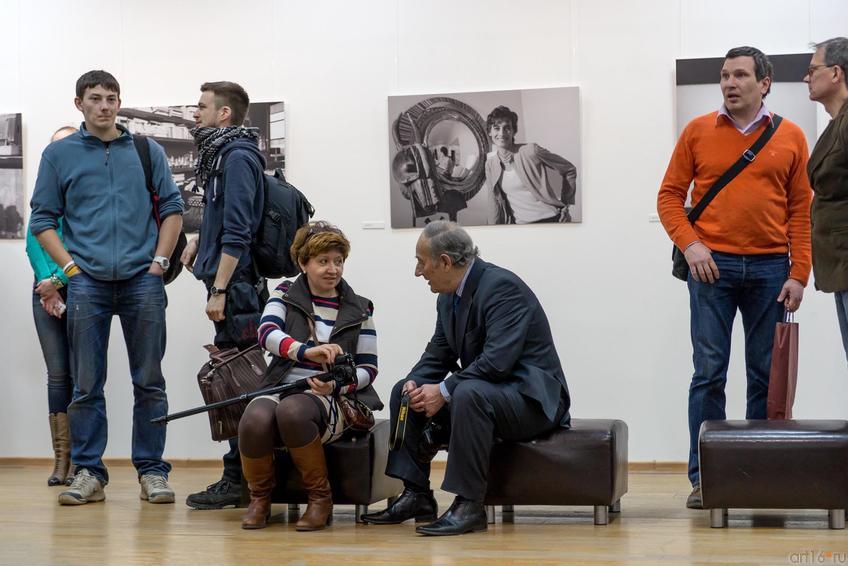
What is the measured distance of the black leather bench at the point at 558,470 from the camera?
4.03 m

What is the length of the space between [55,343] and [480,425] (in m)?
2.84

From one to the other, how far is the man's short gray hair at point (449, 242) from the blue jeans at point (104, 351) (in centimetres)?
146

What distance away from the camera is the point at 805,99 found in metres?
5.68

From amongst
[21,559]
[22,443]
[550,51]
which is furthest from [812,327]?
[22,443]

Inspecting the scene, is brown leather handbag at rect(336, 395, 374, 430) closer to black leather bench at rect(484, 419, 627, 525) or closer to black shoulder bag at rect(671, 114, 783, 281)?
black leather bench at rect(484, 419, 627, 525)

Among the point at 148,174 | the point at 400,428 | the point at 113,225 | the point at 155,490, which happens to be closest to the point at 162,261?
the point at 113,225

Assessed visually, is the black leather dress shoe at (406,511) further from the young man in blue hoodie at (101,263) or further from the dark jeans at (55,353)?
the dark jeans at (55,353)

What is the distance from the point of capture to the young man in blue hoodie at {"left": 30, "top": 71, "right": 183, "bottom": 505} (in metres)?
4.78

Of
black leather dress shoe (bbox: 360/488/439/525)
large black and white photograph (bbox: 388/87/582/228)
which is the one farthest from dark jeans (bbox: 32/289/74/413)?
black leather dress shoe (bbox: 360/488/439/525)

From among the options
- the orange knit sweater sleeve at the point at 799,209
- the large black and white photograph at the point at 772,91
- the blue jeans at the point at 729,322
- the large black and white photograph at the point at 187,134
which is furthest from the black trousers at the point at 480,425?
the large black and white photograph at the point at 187,134

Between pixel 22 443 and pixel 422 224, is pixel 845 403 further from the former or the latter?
pixel 22 443

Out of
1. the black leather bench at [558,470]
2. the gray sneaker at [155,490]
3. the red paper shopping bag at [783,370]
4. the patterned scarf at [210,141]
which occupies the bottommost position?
the gray sneaker at [155,490]

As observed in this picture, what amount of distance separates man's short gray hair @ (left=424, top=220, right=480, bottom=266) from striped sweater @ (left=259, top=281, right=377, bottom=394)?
45 cm

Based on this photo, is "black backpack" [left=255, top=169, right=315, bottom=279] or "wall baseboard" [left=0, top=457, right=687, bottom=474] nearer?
"black backpack" [left=255, top=169, right=315, bottom=279]
